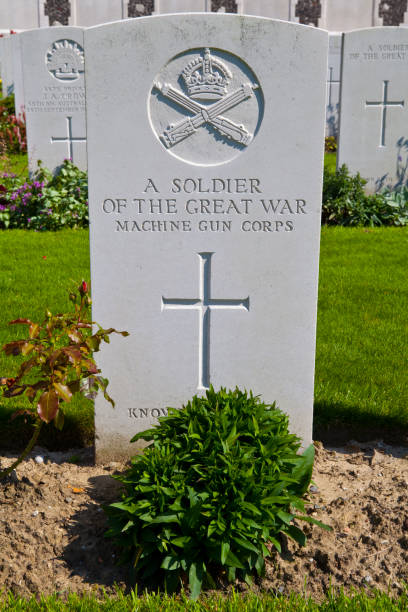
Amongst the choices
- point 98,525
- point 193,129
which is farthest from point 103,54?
point 98,525

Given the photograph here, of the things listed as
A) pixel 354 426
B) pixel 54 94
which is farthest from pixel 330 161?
pixel 354 426

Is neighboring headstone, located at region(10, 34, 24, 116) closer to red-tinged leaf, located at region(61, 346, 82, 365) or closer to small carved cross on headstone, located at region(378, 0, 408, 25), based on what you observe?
red-tinged leaf, located at region(61, 346, 82, 365)

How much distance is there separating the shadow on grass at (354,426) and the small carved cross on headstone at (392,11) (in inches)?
871

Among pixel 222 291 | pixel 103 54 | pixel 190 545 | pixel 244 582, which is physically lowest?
pixel 244 582

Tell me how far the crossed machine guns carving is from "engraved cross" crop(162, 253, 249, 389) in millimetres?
569

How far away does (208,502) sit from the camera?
247 cm

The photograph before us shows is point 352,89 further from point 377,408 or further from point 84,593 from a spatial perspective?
point 84,593

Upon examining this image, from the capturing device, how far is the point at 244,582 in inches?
100

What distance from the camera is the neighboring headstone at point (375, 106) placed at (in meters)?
8.48

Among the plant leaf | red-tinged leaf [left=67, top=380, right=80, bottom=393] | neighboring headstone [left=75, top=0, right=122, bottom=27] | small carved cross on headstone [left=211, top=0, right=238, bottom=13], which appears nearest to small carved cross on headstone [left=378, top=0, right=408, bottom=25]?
small carved cross on headstone [left=211, top=0, right=238, bottom=13]

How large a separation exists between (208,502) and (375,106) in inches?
293

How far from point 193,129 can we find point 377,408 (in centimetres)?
189

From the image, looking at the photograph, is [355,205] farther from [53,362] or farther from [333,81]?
[333,81]

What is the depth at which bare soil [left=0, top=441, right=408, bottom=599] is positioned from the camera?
8.34 feet
